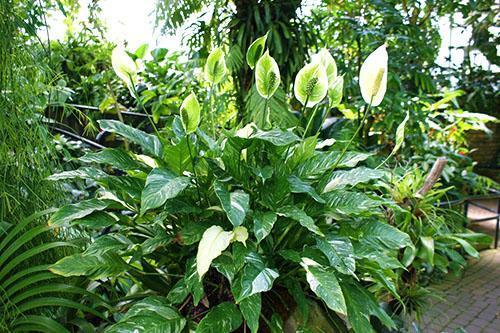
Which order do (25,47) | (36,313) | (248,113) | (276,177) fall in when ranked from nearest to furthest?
(276,177) → (36,313) → (25,47) → (248,113)

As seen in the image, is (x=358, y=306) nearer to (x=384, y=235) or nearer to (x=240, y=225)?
(x=384, y=235)

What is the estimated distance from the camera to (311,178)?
137 centimetres

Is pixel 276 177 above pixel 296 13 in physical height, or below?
below

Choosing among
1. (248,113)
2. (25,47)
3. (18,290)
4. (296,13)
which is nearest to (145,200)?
(18,290)

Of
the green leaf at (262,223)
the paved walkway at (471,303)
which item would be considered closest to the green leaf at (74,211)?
the green leaf at (262,223)

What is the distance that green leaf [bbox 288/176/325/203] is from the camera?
3.96 ft

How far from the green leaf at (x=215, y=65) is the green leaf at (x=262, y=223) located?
1.57 feet

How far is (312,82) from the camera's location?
4.22 ft

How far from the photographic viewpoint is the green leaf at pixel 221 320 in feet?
3.59

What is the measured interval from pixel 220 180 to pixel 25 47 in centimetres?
99

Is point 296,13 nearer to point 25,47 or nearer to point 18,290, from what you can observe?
point 25,47

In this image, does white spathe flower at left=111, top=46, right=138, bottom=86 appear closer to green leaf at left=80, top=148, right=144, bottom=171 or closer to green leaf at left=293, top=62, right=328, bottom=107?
green leaf at left=80, top=148, right=144, bottom=171

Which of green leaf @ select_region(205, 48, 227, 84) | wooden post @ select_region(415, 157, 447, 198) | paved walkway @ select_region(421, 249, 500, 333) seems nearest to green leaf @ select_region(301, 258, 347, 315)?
green leaf @ select_region(205, 48, 227, 84)

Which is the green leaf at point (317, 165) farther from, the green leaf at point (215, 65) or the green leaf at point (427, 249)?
the green leaf at point (427, 249)
